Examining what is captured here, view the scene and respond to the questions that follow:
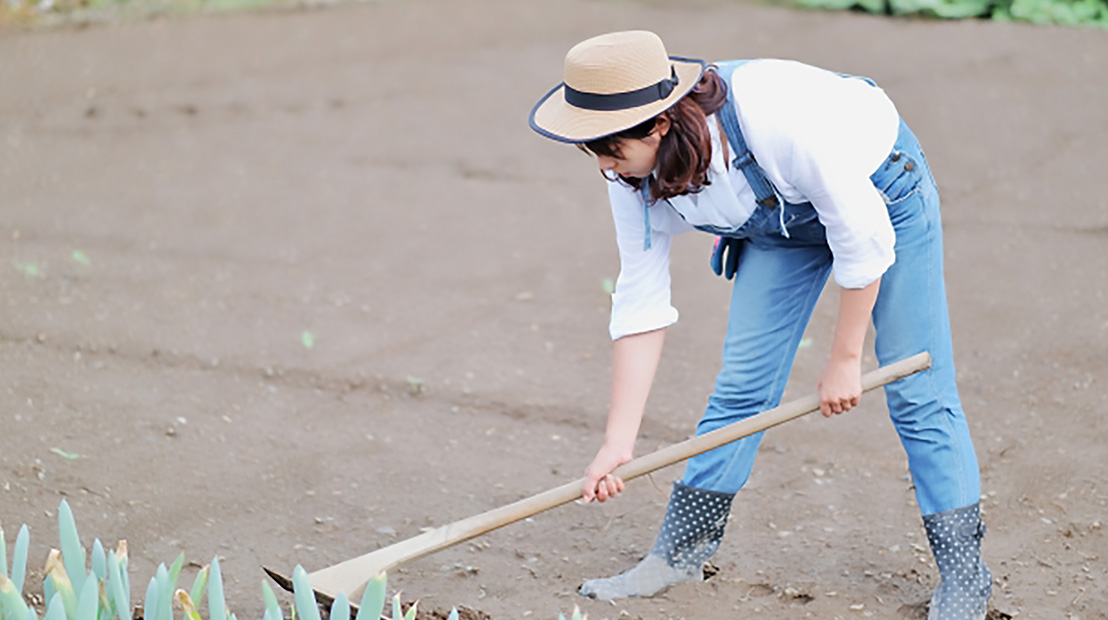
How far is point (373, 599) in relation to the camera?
1.99 meters

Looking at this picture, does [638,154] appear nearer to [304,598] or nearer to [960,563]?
[304,598]

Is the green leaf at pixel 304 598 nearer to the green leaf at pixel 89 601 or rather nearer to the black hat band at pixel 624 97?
the green leaf at pixel 89 601

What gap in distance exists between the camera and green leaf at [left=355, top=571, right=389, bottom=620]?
196 centimetres

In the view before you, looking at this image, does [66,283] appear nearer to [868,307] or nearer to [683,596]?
[683,596]

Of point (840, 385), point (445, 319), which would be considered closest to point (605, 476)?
point (840, 385)

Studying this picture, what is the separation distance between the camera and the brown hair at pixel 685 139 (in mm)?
2111

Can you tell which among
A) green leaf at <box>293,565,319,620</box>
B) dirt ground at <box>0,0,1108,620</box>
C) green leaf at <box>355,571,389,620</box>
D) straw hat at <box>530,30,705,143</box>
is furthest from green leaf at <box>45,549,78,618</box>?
straw hat at <box>530,30,705,143</box>

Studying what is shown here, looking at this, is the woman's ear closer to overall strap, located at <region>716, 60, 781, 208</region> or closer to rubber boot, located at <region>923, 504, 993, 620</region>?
overall strap, located at <region>716, 60, 781, 208</region>

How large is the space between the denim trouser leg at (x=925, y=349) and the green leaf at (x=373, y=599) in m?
1.16

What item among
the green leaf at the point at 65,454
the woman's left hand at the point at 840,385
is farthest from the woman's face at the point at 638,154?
the green leaf at the point at 65,454

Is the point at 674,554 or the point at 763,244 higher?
the point at 763,244

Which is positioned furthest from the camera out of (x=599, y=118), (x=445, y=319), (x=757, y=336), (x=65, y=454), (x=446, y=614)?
(x=445, y=319)

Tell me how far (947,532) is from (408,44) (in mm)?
5638

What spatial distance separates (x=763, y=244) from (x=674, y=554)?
2.58 feet
